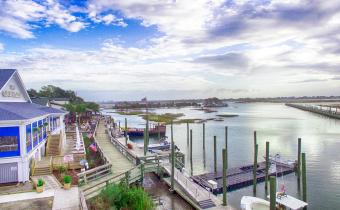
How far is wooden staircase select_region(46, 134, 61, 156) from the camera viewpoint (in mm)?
24672

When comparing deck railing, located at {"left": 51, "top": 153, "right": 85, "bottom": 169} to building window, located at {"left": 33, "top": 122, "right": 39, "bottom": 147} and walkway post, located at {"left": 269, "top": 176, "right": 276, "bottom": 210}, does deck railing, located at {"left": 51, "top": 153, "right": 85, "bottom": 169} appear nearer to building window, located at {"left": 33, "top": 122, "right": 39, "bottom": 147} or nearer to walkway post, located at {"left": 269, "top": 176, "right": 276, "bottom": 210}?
building window, located at {"left": 33, "top": 122, "right": 39, "bottom": 147}

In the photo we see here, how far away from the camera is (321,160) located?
Answer: 38250 millimetres

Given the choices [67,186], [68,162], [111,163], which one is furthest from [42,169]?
[111,163]

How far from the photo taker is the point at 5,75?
2348 centimetres

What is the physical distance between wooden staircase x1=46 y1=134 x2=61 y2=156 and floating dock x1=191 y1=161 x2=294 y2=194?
12867mm

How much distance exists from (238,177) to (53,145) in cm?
1843

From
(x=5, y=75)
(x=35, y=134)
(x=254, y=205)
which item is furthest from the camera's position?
(x=5, y=75)

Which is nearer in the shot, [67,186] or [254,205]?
[67,186]

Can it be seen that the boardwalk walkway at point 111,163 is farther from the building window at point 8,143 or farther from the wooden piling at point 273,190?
the wooden piling at point 273,190

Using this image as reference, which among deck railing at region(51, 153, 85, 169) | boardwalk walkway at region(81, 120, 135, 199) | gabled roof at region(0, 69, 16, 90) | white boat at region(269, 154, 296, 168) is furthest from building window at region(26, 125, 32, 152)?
white boat at region(269, 154, 296, 168)

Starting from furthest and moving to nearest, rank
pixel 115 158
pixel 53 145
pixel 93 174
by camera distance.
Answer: pixel 115 158 → pixel 53 145 → pixel 93 174

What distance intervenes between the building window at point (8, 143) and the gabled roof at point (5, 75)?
22.1ft

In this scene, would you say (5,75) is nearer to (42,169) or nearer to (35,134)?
(35,134)

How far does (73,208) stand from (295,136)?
55.6 meters
